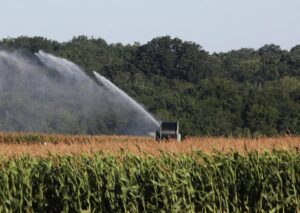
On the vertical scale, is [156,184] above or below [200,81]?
below

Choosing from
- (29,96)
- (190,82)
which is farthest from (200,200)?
(190,82)

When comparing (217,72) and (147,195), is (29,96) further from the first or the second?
(147,195)

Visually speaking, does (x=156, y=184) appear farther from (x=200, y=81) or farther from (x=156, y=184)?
(x=200, y=81)

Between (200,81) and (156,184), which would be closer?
(156,184)

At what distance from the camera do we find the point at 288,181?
12.0 m

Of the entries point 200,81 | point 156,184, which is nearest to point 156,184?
point 156,184

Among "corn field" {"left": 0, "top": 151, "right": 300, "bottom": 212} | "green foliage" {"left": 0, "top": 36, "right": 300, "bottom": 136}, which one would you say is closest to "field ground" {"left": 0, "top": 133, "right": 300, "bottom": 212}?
"corn field" {"left": 0, "top": 151, "right": 300, "bottom": 212}

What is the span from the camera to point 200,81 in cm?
8725

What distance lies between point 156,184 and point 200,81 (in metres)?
76.0

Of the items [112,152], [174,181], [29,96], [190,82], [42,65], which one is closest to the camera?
[174,181]

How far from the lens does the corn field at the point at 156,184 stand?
11648 millimetres

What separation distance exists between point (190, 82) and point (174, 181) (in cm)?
8550

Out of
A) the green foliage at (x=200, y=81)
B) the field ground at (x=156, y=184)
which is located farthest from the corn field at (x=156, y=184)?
the green foliage at (x=200, y=81)

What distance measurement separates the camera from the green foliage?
5841cm
